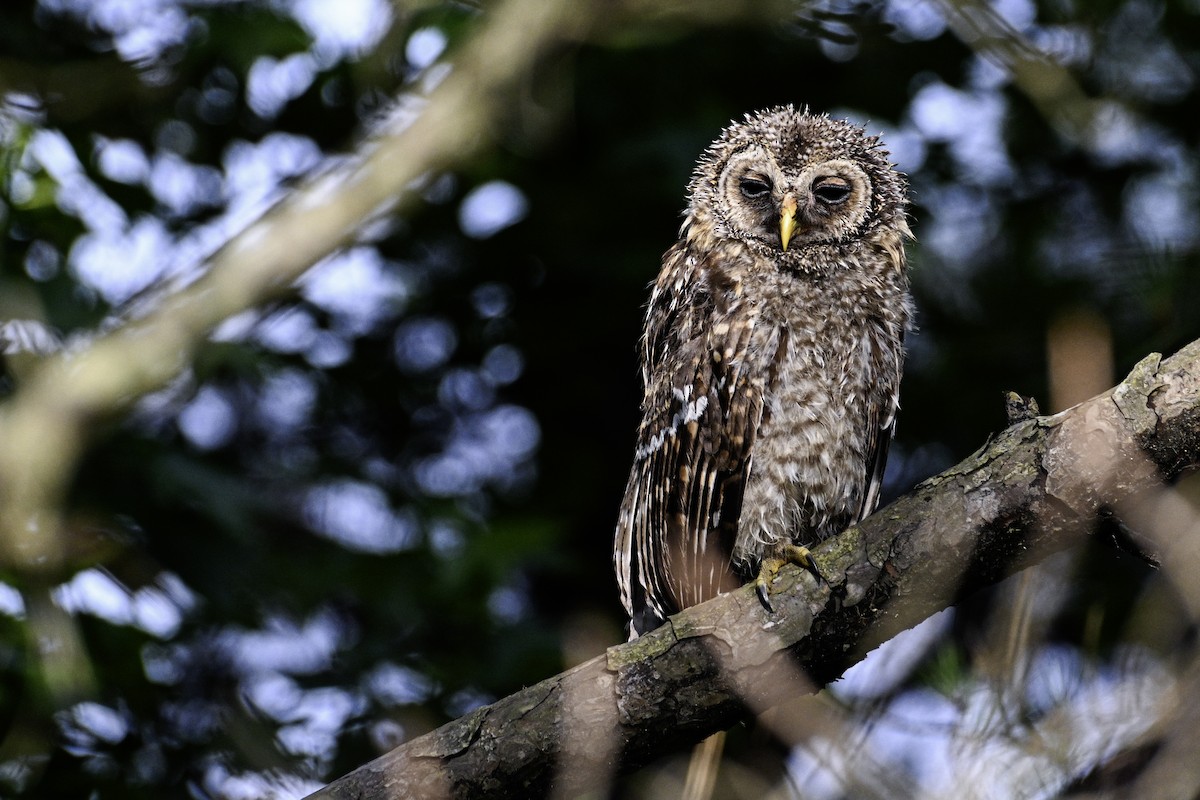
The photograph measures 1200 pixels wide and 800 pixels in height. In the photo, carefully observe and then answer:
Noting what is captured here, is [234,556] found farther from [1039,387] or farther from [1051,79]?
[1051,79]

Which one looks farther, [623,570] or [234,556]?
[234,556]

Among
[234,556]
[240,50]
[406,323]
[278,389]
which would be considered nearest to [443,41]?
[240,50]

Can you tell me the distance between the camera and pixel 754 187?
462 centimetres

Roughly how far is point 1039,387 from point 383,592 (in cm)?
308

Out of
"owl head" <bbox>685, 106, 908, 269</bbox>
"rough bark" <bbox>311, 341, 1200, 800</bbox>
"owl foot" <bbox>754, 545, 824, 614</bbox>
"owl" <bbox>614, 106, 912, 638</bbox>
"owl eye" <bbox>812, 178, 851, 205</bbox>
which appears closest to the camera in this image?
"rough bark" <bbox>311, 341, 1200, 800</bbox>

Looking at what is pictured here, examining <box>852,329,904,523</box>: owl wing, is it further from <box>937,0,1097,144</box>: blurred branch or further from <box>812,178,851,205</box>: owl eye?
<box>937,0,1097,144</box>: blurred branch

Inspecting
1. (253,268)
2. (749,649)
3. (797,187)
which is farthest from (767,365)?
(253,268)

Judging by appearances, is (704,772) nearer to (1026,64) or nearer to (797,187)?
(797,187)

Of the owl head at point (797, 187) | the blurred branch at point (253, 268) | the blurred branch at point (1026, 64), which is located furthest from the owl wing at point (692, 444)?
the blurred branch at point (1026, 64)

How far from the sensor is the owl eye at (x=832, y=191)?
178 inches

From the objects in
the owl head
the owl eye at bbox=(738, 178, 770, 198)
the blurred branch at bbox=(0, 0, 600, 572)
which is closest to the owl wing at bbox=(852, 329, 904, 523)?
the owl head

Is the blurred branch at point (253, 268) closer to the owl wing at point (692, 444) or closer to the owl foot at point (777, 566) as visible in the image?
the owl wing at point (692, 444)

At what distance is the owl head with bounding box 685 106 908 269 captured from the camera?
4.43 m

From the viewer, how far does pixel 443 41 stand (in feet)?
18.4
